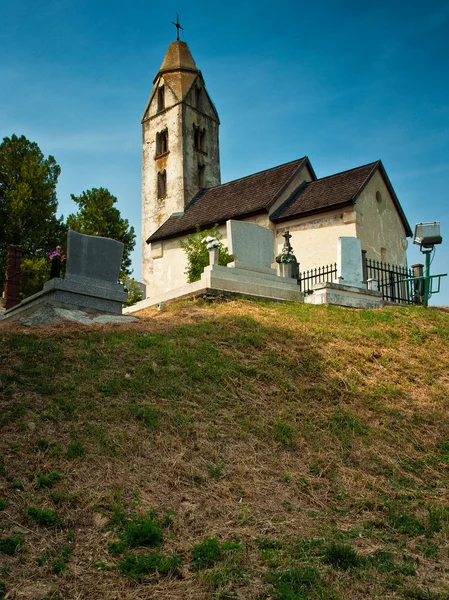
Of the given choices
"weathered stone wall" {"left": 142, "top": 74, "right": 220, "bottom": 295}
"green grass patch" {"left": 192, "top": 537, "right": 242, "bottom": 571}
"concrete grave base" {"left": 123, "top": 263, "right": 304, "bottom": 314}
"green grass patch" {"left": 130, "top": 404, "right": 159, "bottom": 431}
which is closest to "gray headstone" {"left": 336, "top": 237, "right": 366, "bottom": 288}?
"concrete grave base" {"left": 123, "top": 263, "right": 304, "bottom": 314}

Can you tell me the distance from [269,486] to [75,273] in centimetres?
782

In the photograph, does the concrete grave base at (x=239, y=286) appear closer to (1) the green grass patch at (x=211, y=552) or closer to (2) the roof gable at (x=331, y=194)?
(2) the roof gable at (x=331, y=194)

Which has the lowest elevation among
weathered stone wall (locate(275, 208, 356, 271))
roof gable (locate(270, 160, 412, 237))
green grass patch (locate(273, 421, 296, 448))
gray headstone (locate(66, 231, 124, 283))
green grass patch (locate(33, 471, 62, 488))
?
green grass patch (locate(33, 471, 62, 488))

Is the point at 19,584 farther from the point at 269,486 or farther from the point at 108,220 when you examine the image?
the point at 108,220

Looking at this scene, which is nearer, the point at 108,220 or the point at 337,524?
the point at 337,524

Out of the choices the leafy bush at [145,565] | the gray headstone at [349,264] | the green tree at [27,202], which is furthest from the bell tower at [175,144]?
the leafy bush at [145,565]

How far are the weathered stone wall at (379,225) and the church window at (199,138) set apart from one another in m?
13.6

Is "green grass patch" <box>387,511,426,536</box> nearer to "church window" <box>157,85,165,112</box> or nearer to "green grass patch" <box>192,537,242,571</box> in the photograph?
"green grass patch" <box>192,537,242,571</box>

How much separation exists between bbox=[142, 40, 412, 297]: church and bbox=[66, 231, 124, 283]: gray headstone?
1119cm

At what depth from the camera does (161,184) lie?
34.0 meters

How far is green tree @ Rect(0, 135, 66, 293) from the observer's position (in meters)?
25.9

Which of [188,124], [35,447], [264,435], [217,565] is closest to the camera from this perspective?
[217,565]

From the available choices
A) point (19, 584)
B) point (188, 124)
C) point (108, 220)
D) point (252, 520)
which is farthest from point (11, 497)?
point (188, 124)

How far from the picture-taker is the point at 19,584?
4098 millimetres
